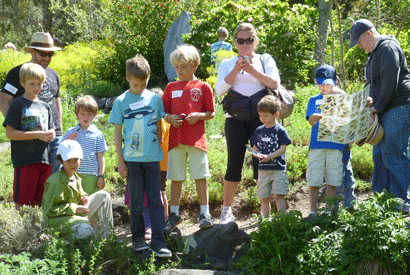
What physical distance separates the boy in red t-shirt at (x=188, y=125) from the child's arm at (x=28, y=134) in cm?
114

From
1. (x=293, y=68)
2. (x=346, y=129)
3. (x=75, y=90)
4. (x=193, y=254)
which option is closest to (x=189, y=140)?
(x=193, y=254)

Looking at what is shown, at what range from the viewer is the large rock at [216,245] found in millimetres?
4109

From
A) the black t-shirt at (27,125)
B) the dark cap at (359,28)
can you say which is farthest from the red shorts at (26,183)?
the dark cap at (359,28)

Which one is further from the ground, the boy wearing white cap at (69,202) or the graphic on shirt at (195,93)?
the graphic on shirt at (195,93)

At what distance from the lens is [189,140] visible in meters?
4.29

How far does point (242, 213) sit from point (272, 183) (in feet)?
4.04

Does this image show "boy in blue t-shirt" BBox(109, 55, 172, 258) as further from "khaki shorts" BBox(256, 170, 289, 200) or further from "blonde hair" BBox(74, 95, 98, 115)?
"khaki shorts" BBox(256, 170, 289, 200)

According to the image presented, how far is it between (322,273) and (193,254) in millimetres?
1185

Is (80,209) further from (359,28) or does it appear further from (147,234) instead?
(359,28)

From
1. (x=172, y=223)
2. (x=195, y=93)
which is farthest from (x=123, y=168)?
(x=195, y=93)

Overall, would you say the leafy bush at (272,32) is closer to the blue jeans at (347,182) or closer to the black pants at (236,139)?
the blue jeans at (347,182)

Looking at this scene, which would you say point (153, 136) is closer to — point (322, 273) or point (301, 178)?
point (322, 273)

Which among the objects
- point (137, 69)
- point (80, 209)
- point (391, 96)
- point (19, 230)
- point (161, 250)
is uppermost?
point (137, 69)

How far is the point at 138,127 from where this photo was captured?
4.06 m
